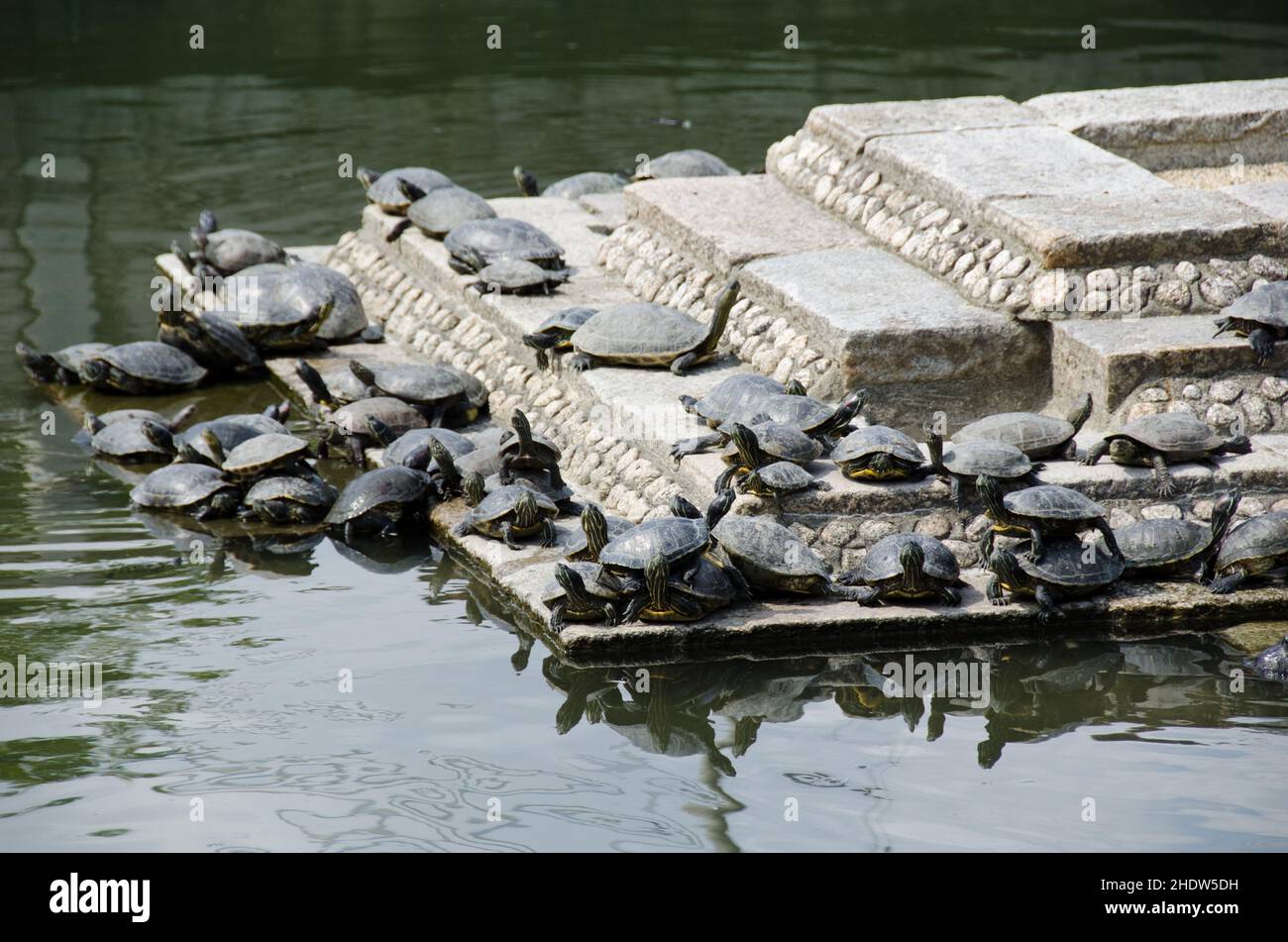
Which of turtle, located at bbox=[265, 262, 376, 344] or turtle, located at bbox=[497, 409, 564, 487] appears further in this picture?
turtle, located at bbox=[265, 262, 376, 344]

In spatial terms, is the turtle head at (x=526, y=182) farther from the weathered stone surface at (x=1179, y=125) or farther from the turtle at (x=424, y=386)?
the turtle at (x=424, y=386)

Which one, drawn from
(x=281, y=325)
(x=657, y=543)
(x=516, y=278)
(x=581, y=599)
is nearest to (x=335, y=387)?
(x=281, y=325)

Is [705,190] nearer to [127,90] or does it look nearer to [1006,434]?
[1006,434]

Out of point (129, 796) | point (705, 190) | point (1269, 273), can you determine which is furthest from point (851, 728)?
point (705, 190)

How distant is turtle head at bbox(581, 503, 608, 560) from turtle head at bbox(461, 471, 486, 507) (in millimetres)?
1349

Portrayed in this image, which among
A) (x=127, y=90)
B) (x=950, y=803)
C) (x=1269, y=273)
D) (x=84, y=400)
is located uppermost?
(x=127, y=90)

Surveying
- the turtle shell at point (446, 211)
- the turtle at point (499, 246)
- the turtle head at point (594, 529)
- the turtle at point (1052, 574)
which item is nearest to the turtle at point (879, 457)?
the turtle at point (1052, 574)

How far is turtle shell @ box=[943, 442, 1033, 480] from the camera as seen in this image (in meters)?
7.66

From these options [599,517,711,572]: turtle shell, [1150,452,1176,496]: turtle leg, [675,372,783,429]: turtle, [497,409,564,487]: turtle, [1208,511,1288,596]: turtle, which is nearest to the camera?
[599,517,711,572]: turtle shell

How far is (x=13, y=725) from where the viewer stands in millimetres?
6551

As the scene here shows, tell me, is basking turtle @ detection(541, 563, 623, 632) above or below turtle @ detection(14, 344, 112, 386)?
below

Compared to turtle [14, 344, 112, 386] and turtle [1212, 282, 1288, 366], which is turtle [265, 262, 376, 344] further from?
turtle [1212, 282, 1288, 366]

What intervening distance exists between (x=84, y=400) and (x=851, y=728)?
21.8 ft

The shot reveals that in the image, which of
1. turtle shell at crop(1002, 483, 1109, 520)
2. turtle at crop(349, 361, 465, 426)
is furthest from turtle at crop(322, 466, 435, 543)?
turtle shell at crop(1002, 483, 1109, 520)
